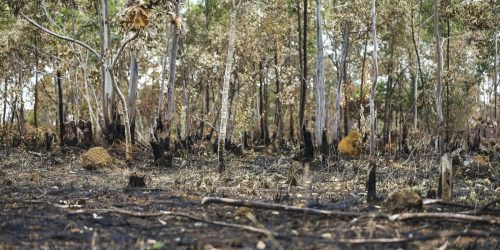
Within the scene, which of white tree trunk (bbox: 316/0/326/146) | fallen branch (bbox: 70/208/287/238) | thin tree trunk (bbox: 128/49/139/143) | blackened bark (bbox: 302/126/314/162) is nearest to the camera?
fallen branch (bbox: 70/208/287/238)

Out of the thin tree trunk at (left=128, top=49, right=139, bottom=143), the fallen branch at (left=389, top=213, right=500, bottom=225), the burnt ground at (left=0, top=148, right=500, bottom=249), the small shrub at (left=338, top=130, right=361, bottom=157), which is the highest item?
the thin tree trunk at (left=128, top=49, right=139, bottom=143)

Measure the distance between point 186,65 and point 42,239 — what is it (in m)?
21.2

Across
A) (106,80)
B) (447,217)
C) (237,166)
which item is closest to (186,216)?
(447,217)

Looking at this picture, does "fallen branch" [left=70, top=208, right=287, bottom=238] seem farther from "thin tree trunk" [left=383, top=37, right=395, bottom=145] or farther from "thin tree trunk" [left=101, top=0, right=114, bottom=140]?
"thin tree trunk" [left=383, top=37, right=395, bottom=145]

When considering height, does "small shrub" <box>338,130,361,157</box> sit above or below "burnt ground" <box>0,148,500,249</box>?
above

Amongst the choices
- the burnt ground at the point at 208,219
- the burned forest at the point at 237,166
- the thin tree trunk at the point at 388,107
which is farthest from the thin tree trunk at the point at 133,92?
the thin tree trunk at the point at 388,107

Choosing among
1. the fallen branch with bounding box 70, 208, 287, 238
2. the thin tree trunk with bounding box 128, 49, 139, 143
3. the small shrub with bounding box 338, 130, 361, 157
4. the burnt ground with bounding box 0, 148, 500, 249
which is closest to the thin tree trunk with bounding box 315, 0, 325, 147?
the small shrub with bounding box 338, 130, 361, 157

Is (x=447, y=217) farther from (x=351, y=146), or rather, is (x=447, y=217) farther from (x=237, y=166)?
(x=351, y=146)

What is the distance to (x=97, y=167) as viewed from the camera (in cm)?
1118

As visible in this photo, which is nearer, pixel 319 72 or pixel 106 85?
pixel 106 85

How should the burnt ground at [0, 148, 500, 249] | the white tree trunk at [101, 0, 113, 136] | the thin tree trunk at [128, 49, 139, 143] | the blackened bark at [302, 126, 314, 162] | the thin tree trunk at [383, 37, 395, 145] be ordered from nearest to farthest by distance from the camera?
the burnt ground at [0, 148, 500, 249], the blackened bark at [302, 126, 314, 162], the white tree trunk at [101, 0, 113, 136], the thin tree trunk at [128, 49, 139, 143], the thin tree trunk at [383, 37, 395, 145]

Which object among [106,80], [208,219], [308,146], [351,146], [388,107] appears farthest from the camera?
[388,107]

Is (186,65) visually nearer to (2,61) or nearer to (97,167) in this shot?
(2,61)

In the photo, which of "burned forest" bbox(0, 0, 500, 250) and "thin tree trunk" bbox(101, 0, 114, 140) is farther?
"thin tree trunk" bbox(101, 0, 114, 140)
